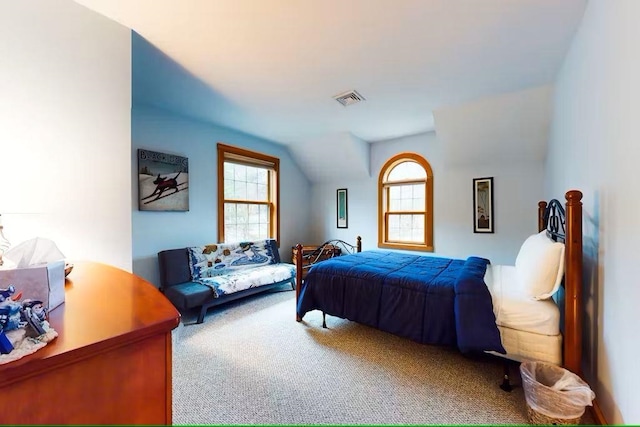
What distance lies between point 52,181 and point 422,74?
115 inches

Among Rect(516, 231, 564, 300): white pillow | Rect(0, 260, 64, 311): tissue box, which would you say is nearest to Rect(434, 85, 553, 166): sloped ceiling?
Rect(516, 231, 564, 300): white pillow

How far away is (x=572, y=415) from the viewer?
1.37m

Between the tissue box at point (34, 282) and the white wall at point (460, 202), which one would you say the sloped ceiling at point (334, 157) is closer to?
the white wall at point (460, 202)

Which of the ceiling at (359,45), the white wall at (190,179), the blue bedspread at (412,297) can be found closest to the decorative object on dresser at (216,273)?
the white wall at (190,179)

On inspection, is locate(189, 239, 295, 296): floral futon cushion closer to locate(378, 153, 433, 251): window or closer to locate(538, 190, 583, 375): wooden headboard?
locate(378, 153, 433, 251): window

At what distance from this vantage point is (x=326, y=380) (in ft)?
6.40

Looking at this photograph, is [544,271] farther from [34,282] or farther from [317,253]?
[317,253]

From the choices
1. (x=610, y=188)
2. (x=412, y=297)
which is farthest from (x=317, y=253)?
(x=610, y=188)

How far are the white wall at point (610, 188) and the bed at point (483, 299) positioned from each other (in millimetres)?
131

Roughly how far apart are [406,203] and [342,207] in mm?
1217

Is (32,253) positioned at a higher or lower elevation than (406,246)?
higher

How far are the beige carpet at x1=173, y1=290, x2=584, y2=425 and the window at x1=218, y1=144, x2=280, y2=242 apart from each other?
1822 millimetres

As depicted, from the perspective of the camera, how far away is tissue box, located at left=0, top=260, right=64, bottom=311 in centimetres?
82

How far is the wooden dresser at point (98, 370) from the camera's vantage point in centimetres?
57
